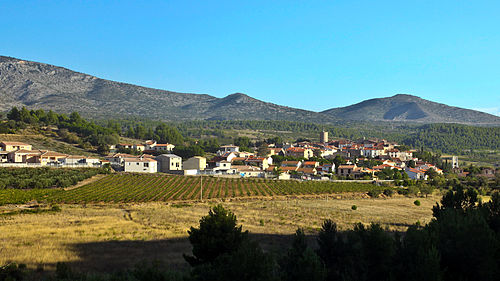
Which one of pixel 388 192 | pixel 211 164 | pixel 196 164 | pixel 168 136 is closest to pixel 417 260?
pixel 388 192

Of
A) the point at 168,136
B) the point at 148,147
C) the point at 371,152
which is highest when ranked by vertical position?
the point at 168,136

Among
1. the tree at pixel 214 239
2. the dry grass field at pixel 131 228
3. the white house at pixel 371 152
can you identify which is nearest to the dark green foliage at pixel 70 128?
the dry grass field at pixel 131 228

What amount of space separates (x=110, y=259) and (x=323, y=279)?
1381 cm

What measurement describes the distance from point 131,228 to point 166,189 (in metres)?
33.1

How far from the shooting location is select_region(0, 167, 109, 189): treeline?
6178 cm

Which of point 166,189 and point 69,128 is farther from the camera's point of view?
point 69,128

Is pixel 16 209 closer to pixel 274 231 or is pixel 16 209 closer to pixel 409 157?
pixel 274 231

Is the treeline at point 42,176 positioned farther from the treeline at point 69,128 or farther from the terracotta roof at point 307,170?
the terracotta roof at point 307,170

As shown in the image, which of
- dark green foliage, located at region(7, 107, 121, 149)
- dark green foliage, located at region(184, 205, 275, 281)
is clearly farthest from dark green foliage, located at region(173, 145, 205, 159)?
dark green foliage, located at region(184, 205, 275, 281)

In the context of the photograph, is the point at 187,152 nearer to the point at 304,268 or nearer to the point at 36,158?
the point at 36,158

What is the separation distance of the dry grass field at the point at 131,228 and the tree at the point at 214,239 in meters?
3.31

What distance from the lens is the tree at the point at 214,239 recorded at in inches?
766

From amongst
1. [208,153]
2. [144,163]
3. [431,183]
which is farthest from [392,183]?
[208,153]

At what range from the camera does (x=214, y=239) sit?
63.6 feet
